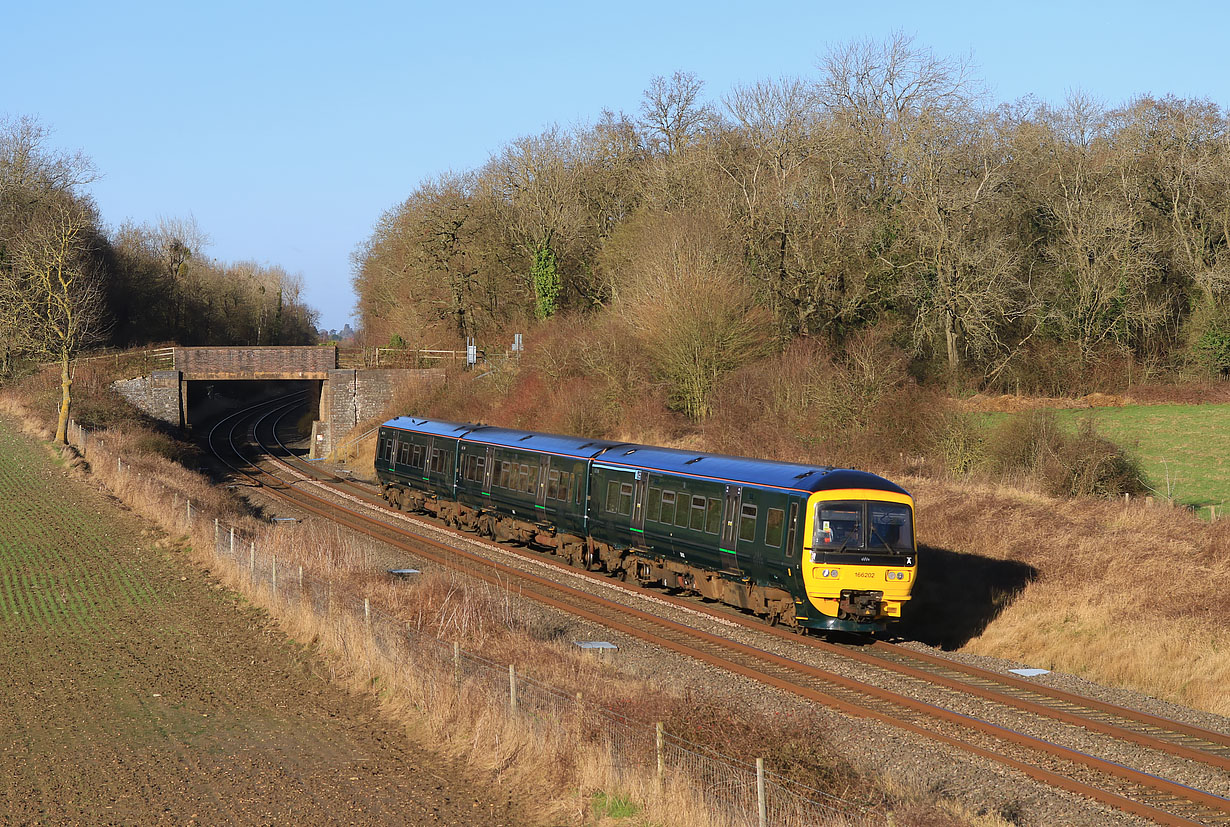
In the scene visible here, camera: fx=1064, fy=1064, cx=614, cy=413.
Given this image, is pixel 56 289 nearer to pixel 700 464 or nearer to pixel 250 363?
pixel 250 363

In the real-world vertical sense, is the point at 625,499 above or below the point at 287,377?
below

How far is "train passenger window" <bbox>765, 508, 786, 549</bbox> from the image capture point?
17.4 metres

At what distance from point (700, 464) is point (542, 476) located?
6.11 meters

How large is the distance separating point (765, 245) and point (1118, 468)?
19.7m

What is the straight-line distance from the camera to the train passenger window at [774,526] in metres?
17.4

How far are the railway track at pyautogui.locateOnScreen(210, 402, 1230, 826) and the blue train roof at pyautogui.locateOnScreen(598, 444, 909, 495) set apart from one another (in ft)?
8.37

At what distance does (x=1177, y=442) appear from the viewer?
3353 cm

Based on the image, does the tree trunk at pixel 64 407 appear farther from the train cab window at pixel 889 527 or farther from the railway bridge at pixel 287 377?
the train cab window at pixel 889 527

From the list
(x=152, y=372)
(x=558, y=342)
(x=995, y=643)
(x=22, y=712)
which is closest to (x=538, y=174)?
(x=558, y=342)

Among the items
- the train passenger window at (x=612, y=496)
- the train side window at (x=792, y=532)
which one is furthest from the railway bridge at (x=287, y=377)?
the train side window at (x=792, y=532)

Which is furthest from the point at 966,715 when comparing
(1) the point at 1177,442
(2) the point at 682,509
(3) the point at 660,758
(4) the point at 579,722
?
(1) the point at 1177,442

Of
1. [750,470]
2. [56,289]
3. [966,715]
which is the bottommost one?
[966,715]

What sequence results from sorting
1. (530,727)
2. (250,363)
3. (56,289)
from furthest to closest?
1. (56,289)
2. (250,363)
3. (530,727)

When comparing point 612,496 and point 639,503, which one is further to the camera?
point 612,496
